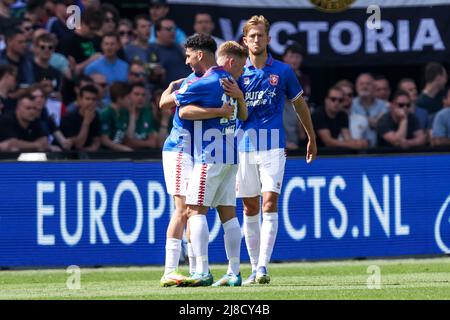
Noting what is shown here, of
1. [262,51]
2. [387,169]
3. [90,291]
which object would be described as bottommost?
[90,291]

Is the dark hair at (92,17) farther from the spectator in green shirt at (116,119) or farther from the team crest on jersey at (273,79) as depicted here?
the team crest on jersey at (273,79)

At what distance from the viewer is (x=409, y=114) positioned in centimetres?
1692

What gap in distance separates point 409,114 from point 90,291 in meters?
7.32

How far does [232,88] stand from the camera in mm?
10875

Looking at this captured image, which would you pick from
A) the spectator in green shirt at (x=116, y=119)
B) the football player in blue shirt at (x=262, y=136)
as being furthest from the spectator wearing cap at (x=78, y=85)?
the football player in blue shirt at (x=262, y=136)

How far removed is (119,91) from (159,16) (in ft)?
4.64

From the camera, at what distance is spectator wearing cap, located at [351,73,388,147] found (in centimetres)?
1689

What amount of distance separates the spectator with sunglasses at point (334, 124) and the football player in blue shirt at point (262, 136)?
14.9 feet

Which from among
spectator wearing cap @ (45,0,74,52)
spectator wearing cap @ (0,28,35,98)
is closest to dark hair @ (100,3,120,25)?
spectator wearing cap @ (45,0,74,52)

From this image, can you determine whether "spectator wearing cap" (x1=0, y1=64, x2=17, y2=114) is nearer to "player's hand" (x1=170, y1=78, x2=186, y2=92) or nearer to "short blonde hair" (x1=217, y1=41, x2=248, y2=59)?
"player's hand" (x1=170, y1=78, x2=186, y2=92)

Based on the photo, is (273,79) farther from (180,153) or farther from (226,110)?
(180,153)

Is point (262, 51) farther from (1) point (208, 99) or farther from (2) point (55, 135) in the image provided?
(2) point (55, 135)
